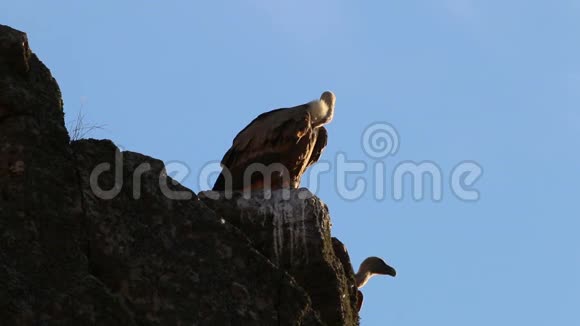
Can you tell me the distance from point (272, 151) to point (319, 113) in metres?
0.90

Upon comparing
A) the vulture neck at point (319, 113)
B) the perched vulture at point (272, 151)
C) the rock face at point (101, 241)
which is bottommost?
the rock face at point (101, 241)

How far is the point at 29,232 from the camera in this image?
8.04m

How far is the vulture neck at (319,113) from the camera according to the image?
15.0 m

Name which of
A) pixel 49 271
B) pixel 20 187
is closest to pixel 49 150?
pixel 20 187

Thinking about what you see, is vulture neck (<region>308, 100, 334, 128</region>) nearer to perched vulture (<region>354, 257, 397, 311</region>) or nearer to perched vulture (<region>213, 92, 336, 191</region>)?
perched vulture (<region>213, 92, 336, 191</region>)

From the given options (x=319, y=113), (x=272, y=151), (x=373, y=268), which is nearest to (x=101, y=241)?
(x=272, y=151)

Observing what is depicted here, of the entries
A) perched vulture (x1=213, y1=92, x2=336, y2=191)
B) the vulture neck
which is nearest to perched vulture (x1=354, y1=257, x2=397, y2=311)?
perched vulture (x1=213, y1=92, x2=336, y2=191)

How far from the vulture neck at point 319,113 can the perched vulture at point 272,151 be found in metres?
0.01

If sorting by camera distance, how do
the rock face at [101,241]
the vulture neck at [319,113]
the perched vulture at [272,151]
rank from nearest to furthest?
the rock face at [101,241] → the perched vulture at [272,151] → the vulture neck at [319,113]

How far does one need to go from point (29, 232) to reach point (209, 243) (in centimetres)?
129

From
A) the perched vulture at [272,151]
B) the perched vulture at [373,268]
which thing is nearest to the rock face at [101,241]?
the perched vulture at [272,151]

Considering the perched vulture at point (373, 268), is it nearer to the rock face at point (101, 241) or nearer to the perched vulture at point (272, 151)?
the perched vulture at point (272, 151)

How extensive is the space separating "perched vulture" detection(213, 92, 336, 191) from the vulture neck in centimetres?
1

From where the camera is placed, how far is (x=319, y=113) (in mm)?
15070
